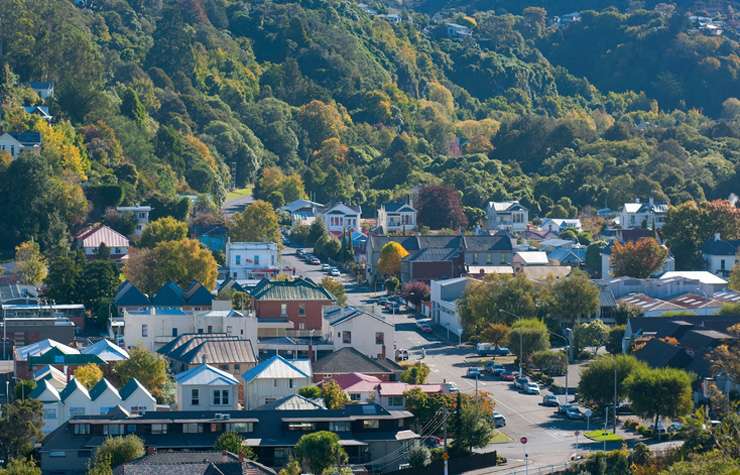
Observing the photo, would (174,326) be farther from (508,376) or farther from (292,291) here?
(508,376)

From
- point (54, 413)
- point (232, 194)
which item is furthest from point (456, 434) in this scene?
point (232, 194)

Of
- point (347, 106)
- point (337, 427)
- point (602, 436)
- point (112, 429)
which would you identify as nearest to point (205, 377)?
point (112, 429)

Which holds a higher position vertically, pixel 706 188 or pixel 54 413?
pixel 706 188

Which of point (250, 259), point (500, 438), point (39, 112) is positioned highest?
point (39, 112)

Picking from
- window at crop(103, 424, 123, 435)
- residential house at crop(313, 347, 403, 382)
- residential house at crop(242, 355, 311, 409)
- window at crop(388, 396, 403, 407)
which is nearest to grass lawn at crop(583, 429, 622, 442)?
window at crop(388, 396, 403, 407)

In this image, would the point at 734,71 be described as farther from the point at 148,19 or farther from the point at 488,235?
the point at 488,235

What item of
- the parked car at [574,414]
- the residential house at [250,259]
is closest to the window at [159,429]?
the parked car at [574,414]

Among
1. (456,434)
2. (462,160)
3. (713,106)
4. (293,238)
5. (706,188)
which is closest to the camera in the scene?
(456,434)
